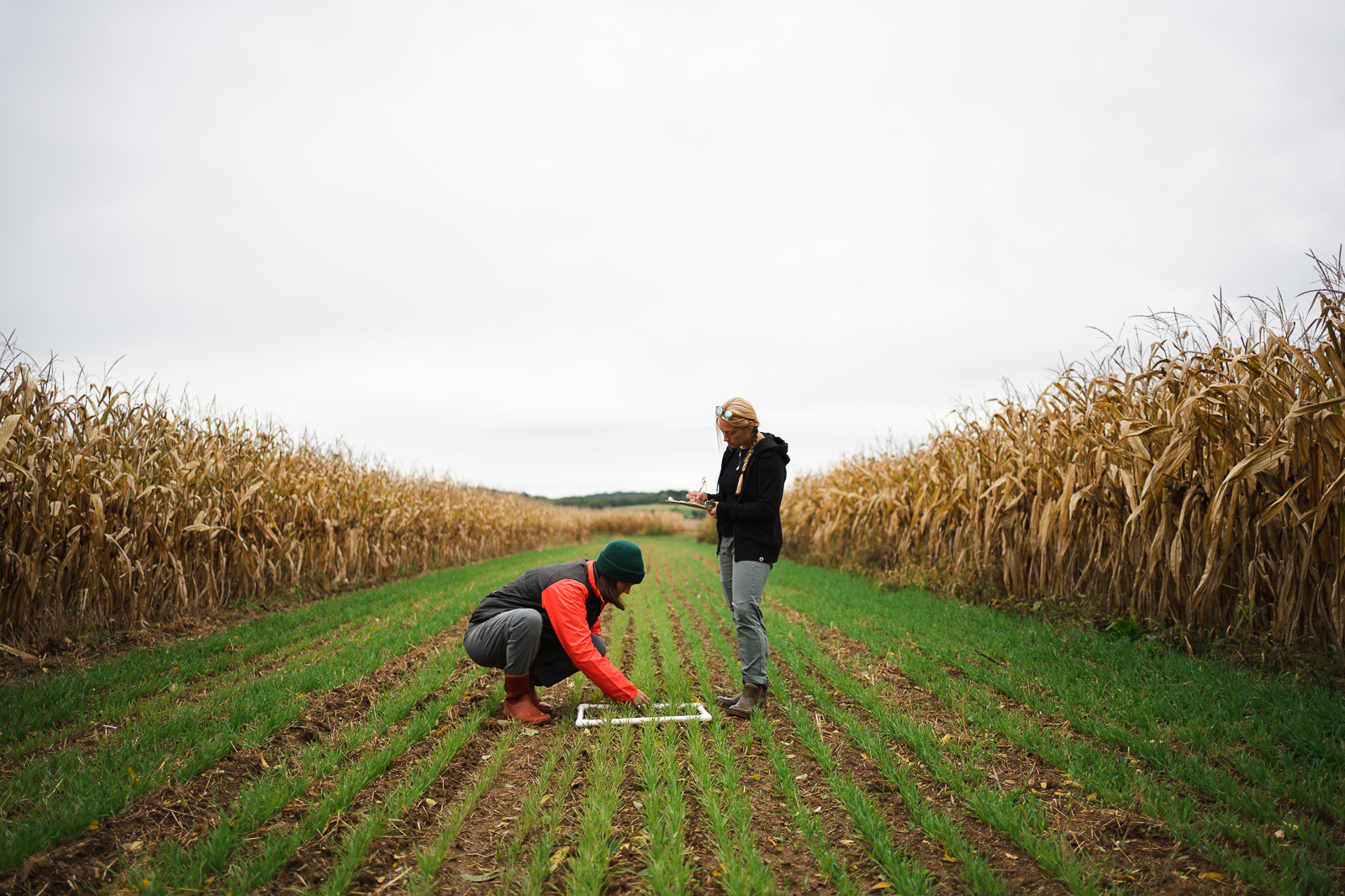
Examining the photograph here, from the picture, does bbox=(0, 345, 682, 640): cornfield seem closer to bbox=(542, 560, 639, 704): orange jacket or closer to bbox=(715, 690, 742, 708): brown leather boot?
bbox=(542, 560, 639, 704): orange jacket

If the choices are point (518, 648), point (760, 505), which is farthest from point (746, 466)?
point (518, 648)

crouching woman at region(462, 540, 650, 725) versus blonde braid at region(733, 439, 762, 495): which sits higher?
blonde braid at region(733, 439, 762, 495)

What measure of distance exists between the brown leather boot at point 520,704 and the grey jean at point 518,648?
0.29 ft

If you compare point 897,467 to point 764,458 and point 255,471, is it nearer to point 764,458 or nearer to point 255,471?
point 764,458

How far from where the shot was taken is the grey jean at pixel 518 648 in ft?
14.7

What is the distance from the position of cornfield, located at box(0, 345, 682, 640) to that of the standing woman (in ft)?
20.9

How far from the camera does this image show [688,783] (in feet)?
11.6

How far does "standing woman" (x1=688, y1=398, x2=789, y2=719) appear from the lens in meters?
4.71

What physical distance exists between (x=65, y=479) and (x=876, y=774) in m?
7.96

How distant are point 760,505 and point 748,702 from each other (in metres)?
1.47

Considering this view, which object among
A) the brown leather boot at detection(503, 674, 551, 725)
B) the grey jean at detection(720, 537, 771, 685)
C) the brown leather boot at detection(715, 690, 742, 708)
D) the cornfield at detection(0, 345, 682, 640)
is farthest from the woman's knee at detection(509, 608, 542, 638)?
the cornfield at detection(0, 345, 682, 640)

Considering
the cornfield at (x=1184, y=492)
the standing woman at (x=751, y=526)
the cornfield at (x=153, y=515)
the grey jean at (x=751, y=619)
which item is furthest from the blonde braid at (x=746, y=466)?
the cornfield at (x=153, y=515)

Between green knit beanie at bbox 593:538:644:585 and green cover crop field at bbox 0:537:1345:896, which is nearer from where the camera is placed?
green cover crop field at bbox 0:537:1345:896

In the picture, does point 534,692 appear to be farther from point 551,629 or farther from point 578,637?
point 578,637
